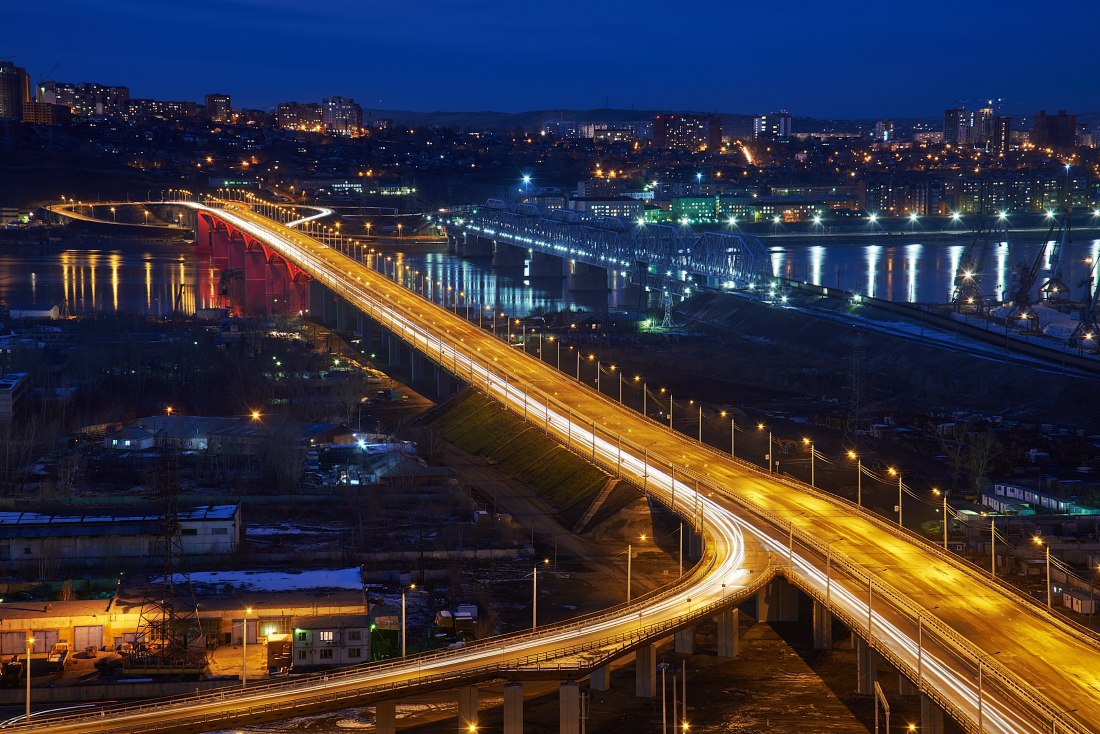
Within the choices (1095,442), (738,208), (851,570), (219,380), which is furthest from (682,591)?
(738,208)

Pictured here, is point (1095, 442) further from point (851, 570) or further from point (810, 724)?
point (810, 724)

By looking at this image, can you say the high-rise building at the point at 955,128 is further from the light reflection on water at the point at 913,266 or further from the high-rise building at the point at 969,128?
the light reflection on water at the point at 913,266

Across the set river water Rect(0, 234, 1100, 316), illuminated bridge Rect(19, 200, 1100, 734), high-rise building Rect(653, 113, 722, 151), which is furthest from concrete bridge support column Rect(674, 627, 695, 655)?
high-rise building Rect(653, 113, 722, 151)

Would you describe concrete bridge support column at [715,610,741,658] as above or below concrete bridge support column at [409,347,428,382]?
below

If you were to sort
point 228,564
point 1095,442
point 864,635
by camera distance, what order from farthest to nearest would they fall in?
point 1095,442 → point 228,564 → point 864,635

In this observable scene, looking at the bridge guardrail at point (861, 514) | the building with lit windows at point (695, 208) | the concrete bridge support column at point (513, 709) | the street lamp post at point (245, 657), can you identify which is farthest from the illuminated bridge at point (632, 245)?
the concrete bridge support column at point (513, 709)

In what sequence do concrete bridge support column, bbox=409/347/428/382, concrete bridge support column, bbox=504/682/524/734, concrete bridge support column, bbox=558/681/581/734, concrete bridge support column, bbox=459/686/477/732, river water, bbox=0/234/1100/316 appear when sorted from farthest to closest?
river water, bbox=0/234/1100/316
concrete bridge support column, bbox=409/347/428/382
concrete bridge support column, bbox=459/686/477/732
concrete bridge support column, bbox=558/681/581/734
concrete bridge support column, bbox=504/682/524/734

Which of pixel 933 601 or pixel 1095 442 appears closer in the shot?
pixel 933 601

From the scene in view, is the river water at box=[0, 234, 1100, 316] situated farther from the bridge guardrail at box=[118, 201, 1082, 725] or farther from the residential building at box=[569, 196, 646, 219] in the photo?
the bridge guardrail at box=[118, 201, 1082, 725]
